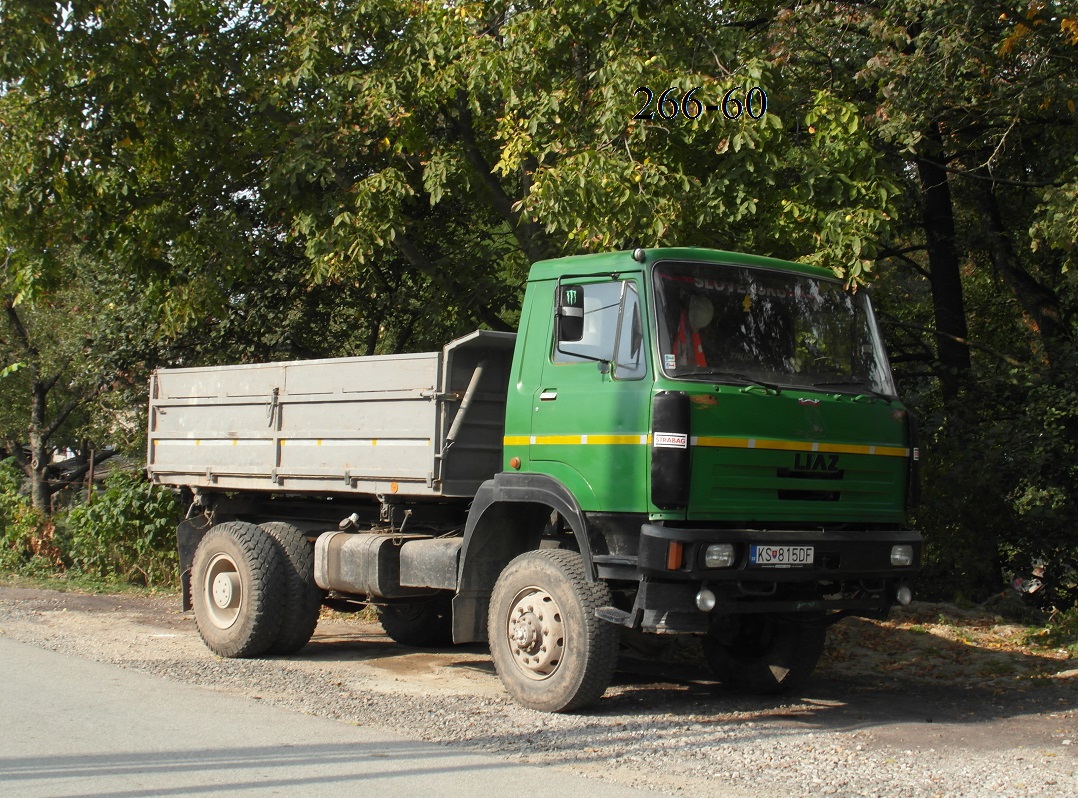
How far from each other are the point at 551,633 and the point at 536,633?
13cm

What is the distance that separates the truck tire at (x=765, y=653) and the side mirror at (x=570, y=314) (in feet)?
7.58

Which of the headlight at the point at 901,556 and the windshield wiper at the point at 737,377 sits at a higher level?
the windshield wiper at the point at 737,377

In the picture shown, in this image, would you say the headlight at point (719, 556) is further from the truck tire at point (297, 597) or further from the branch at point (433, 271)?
the branch at point (433, 271)

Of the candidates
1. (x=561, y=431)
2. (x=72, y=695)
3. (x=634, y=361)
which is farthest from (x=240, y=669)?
(x=634, y=361)

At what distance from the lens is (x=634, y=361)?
7082mm

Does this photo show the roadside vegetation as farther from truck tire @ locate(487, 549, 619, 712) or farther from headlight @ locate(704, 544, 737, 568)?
headlight @ locate(704, 544, 737, 568)

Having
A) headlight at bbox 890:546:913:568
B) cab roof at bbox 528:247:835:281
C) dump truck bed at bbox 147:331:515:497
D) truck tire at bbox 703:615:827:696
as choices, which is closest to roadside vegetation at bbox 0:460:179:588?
dump truck bed at bbox 147:331:515:497

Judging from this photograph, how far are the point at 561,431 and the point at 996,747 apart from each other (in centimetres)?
303

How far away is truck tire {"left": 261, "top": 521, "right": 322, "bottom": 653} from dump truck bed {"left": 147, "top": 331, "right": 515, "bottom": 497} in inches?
19.5

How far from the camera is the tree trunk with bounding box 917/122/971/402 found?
15.3 meters

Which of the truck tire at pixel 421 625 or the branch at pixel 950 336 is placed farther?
the branch at pixel 950 336

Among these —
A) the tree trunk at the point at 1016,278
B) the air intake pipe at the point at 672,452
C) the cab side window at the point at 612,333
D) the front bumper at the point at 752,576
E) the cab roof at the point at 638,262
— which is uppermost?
the tree trunk at the point at 1016,278

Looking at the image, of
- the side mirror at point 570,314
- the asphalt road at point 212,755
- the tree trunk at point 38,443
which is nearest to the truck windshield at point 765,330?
the side mirror at point 570,314

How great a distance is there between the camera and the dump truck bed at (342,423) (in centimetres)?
827
